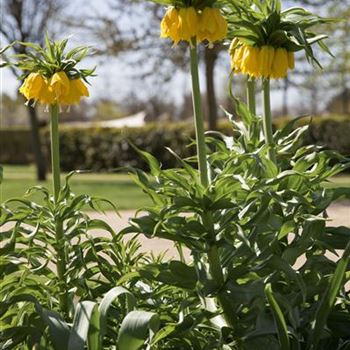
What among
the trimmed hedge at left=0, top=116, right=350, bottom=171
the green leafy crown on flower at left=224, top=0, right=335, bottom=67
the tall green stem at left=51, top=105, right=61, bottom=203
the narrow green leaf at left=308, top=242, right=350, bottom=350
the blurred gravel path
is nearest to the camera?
the narrow green leaf at left=308, top=242, right=350, bottom=350

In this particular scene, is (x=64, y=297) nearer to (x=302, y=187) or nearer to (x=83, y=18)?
(x=302, y=187)

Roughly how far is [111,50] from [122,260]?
1610 cm

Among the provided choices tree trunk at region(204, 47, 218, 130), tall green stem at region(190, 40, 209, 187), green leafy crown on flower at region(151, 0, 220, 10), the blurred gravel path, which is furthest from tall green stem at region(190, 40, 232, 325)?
tree trunk at region(204, 47, 218, 130)

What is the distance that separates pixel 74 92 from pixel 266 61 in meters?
0.66

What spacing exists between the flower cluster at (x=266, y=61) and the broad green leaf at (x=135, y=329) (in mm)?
872

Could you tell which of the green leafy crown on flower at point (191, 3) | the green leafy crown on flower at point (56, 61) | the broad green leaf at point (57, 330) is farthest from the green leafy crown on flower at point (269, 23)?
the broad green leaf at point (57, 330)

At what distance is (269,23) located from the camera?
2252mm

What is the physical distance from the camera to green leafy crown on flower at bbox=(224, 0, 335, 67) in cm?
219

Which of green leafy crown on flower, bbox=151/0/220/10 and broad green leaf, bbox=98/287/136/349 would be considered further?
green leafy crown on flower, bbox=151/0/220/10

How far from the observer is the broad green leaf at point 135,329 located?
1879mm

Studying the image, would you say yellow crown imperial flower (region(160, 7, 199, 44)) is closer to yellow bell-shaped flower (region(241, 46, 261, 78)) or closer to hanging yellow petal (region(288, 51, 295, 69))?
yellow bell-shaped flower (region(241, 46, 261, 78))

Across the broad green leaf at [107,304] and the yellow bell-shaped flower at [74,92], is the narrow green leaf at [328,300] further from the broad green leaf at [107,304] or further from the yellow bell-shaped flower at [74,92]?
the yellow bell-shaped flower at [74,92]

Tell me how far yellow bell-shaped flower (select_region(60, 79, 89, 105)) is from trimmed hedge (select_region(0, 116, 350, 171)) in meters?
Result: 16.5

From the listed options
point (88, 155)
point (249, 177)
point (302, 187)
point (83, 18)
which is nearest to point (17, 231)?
point (249, 177)
